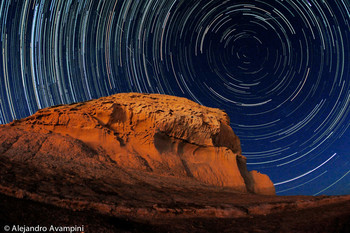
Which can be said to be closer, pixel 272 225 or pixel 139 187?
pixel 272 225

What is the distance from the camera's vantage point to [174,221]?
11.9 feet

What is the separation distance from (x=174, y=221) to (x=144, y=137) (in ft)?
22.8

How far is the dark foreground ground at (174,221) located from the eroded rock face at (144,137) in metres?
4.20

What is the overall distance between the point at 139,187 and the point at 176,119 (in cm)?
581

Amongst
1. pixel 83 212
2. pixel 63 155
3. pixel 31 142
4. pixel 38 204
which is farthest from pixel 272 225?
pixel 31 142

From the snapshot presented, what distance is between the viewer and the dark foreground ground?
9.12 ft

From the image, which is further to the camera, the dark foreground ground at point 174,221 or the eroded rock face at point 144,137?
the eroded rock face at point 144,137

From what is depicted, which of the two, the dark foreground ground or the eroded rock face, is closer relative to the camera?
the dark foreground ground

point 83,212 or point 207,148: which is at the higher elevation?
point 83,212

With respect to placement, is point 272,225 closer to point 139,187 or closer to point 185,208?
point 185,208

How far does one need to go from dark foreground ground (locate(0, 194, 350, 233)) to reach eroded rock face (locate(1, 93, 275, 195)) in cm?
420

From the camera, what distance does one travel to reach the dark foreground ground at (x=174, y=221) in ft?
9.12

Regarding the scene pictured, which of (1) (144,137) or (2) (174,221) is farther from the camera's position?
(1) (144,137)

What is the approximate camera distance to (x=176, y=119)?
1102 centimetres
